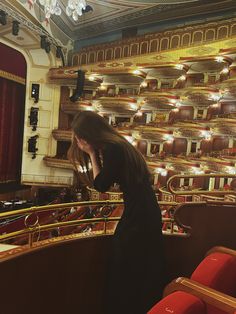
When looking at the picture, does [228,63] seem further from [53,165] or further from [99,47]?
[53,165]

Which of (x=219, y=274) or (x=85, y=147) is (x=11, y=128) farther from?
(x=219, y=274)

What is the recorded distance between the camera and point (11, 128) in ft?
30.0

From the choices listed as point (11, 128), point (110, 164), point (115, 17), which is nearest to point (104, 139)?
point (110, 164)

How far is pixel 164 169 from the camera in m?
8.32

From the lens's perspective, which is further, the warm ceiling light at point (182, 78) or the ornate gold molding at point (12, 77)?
the warm ceiling light at point (182, 78)

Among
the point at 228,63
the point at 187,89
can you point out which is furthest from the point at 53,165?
the point at 228,63

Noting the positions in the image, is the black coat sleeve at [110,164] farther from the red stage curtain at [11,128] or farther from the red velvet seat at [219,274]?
the red stage curtain at [11,128]

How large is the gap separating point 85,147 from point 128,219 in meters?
0.25

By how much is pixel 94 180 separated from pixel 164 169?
7.44 m

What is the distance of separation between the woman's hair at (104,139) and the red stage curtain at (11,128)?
27.3 ft

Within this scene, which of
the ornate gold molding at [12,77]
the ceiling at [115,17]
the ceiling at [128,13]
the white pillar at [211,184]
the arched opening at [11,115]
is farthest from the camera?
the arched opening at [11,115]

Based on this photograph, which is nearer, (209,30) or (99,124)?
(99,124)

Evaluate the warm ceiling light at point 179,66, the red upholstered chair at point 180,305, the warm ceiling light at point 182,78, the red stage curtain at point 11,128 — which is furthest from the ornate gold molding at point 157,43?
the red upholstered chair at point 180,305

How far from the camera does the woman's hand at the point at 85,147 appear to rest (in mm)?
1000
